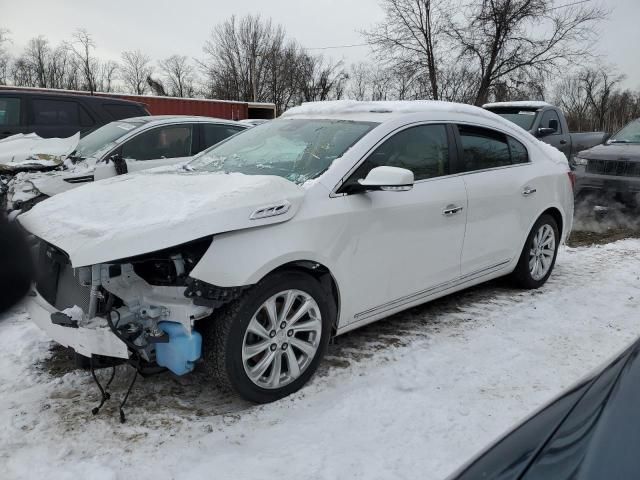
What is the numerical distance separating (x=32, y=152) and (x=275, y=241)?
19.1ft

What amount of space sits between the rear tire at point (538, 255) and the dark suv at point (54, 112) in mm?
6942

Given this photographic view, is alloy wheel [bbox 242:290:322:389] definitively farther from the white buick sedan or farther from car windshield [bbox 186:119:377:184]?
car windshield [bbox 186:119:377:184]

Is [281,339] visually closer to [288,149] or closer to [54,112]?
[288,149]

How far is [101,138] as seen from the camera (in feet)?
23.0

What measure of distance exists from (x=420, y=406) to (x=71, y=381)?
212 cm

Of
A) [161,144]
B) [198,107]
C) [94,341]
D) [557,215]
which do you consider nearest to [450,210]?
[557,215]

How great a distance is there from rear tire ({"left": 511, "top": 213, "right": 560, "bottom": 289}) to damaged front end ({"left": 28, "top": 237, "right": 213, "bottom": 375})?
3.23 m

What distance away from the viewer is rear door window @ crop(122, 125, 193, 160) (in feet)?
21.7

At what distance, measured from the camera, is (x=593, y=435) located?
1369 mm

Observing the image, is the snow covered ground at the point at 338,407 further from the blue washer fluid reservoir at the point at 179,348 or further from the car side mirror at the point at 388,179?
the car side mirror at the point at 388,179

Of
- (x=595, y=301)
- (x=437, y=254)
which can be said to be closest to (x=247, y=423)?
(x=437, y=254)

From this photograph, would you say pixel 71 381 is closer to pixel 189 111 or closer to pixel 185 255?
pixel 185 255

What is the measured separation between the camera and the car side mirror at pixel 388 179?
3.11 metres

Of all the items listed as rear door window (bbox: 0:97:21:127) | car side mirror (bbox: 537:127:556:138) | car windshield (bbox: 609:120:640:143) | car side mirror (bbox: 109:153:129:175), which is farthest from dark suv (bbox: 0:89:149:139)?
car windshield (bbox: 609:120:640:143)
